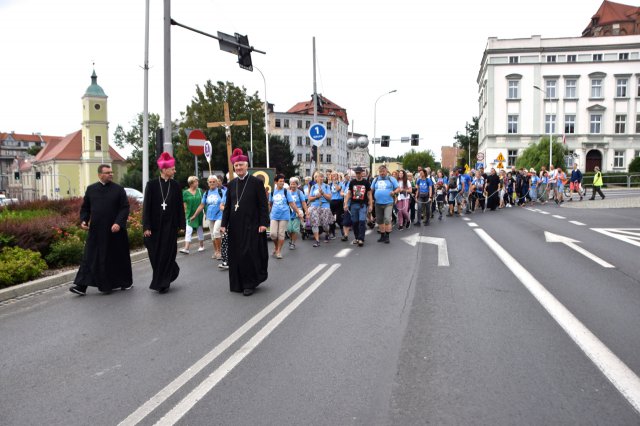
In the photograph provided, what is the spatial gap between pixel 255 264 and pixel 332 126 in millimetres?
111344

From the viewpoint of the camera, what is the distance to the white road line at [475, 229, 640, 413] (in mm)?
3959

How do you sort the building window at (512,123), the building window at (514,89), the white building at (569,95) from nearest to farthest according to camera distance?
1. the white building at (569,95)
2. the building window at (514,89)
3. the building window at (512,123)

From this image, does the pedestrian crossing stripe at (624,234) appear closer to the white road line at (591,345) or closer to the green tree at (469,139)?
the white road line at (591,345)

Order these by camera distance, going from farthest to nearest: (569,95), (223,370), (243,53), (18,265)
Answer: (569,95), (243,53), (18,265), (223,370)

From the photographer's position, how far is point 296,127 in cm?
11369

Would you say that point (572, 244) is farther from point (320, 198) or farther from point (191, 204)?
point (191, 204)

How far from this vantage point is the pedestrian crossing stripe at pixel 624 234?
41.3 ft

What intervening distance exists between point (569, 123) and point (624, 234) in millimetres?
63667

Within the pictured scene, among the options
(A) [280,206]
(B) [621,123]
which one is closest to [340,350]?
(A) [280,206]

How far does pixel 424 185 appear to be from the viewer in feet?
62.2

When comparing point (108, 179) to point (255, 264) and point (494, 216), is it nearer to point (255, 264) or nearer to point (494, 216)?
point (255, 264)

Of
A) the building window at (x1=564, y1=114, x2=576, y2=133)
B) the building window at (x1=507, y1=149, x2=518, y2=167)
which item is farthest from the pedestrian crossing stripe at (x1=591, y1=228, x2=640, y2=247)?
the building window at (x1=564, y1=114, x2=576, y2=133)

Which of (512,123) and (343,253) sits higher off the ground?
(512,123)

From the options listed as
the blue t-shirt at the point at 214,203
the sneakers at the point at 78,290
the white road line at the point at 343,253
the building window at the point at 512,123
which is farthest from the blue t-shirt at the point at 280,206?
the building window at the point at 512,123
